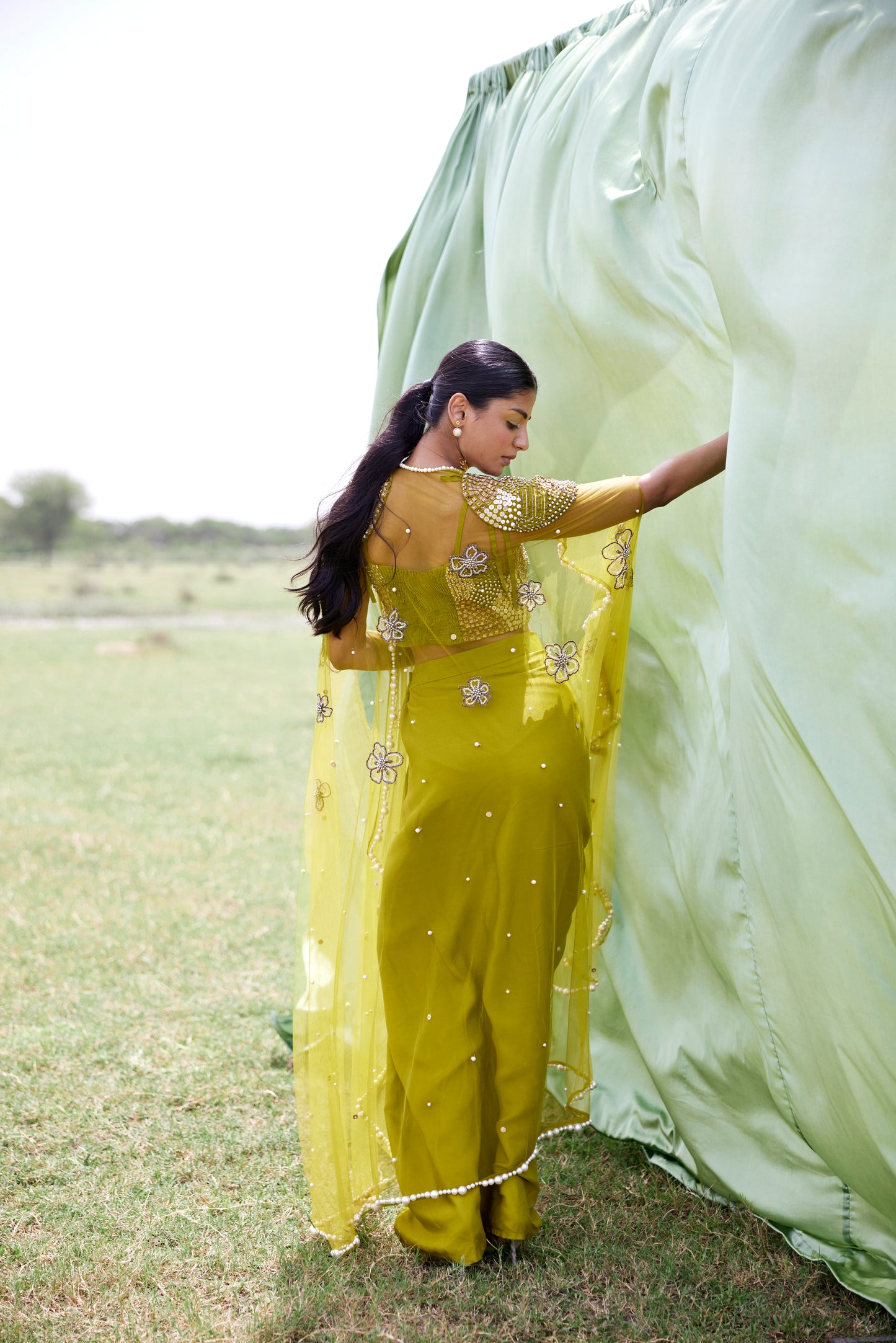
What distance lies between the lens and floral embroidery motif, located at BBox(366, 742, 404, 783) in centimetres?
212

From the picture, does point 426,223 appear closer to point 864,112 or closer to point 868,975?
Answer: point 864,112

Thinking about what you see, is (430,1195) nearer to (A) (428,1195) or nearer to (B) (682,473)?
(A) (428,1195)

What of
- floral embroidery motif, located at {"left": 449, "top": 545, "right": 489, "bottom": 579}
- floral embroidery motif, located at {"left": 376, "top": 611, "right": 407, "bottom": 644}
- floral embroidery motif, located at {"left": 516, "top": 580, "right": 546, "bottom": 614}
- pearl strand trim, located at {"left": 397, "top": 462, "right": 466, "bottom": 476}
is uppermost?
pearl strand trim, located at {"left": 397, "top": 462, "right": 466, "bottom": 476}

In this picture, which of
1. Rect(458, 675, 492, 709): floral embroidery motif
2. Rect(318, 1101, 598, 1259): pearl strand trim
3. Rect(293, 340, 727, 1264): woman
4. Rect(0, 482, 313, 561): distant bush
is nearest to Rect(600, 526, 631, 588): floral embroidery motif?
Rect(293, 340, 727, 1264): woman

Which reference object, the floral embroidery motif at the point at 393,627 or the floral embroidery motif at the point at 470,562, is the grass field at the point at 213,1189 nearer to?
the floral embroidery motif at the point at 393,627

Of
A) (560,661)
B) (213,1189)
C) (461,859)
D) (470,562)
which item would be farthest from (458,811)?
(213,1189)

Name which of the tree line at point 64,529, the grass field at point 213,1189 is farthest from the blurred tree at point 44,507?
the grass field at point 213,1189

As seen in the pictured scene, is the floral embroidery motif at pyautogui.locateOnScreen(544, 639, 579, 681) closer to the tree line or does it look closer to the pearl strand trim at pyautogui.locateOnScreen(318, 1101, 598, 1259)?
the pearl strand trim at pyautogui.locateOnScreen(318, 1101, 598, 1259)

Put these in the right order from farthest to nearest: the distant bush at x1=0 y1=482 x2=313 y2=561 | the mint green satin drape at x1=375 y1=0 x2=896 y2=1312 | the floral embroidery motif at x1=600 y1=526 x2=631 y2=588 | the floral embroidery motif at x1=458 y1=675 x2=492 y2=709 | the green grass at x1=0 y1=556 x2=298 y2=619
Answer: the distant bush at x1=0 y1=482 x2=313 y2=561 < the green grass at x1=0 y1=556 x2=298 y2=619 < the floral embroidery motif at x1=600 y1=526 x2=631 y2=588 < the floral embroidery motif at x1=458 y1=675 x2=492 y2=709 < the mint green satin drape at x1=375 y1=0 x2=896 y2=1312

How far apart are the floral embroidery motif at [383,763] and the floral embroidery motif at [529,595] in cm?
40

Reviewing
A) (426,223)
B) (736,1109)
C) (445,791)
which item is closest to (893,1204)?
(736,1109)

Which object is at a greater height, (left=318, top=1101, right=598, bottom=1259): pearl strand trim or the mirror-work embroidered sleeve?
the mirror-work embroidered sleeve

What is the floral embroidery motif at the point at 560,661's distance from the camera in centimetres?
203

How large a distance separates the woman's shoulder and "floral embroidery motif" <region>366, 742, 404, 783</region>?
0.54 metres
